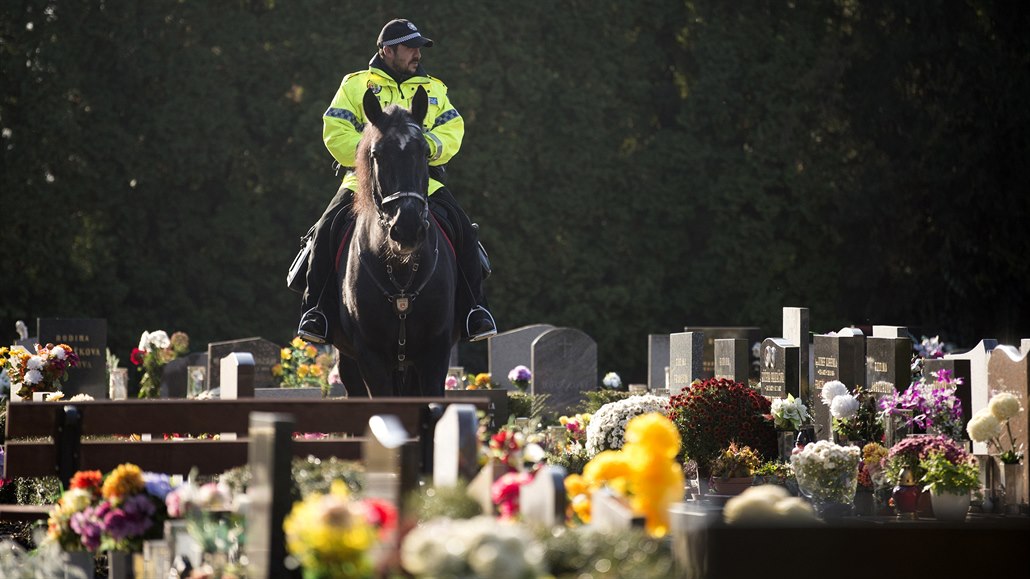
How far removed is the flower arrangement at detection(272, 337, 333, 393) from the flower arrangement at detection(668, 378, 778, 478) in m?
7.27

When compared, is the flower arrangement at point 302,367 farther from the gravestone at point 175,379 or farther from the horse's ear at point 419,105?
the horse's ear at point 419,105

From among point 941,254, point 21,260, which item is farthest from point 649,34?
Result: point 21,260

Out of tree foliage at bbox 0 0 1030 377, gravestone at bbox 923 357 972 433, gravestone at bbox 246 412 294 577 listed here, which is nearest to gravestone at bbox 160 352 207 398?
tree foliage at bbox 0 0 1030 377

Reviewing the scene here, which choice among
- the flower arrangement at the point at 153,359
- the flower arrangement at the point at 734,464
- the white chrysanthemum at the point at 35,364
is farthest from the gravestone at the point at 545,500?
the flower arrangement at the point at 153,359

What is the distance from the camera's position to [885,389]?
12492mm

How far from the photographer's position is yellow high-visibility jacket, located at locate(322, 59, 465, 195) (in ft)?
36.0

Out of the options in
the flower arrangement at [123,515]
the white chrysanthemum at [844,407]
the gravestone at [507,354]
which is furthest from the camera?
the gravestone at [507,354]

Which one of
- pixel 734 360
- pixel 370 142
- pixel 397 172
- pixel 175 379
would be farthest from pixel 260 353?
pixel 397 172

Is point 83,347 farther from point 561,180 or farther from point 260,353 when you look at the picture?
point 561,180

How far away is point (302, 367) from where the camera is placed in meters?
18.6

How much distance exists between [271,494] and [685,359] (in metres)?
10.00

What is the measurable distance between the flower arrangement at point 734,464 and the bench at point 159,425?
3.98 meters

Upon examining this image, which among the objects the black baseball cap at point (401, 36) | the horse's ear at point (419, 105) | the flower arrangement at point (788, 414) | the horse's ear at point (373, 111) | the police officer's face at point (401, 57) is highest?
the black baseball cap at point (401, 36)

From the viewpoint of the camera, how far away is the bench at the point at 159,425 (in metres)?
7.71
